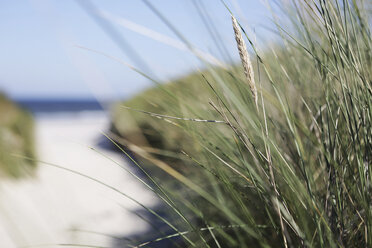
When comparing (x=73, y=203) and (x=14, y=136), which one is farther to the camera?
(x=14, y=136)

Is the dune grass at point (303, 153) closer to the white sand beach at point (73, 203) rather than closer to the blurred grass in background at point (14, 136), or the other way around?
the white sand beach at point (73, 203)

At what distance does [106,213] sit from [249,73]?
2.87 meters

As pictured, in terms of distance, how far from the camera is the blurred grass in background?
3543mm

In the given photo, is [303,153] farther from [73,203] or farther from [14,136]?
[14,136]

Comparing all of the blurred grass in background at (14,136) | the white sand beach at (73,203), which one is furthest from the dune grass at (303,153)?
the blurred grass in background at (14,136)

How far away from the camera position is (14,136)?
414 centimetres

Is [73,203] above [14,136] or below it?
below

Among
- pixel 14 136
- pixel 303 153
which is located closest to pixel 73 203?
pixel 14 136

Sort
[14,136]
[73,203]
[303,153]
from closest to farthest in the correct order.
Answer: [303,153] < [73,203] < [14,136]

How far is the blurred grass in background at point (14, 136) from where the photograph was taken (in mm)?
3543

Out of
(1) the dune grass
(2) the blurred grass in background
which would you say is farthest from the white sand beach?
(1) the dune grass

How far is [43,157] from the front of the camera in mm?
4672

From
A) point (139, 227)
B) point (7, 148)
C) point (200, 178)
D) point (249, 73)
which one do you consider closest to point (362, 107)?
point (249, 73)

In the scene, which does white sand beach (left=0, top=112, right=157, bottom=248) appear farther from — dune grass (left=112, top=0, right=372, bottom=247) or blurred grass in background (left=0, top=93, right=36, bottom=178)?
dune grass (left=112, top=0, right=372, bottom=247)
